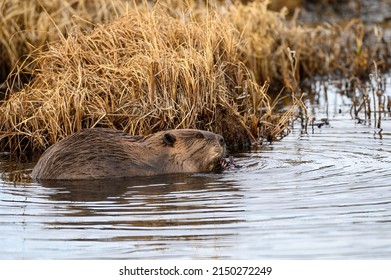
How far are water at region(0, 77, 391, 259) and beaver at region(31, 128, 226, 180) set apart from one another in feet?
0.41

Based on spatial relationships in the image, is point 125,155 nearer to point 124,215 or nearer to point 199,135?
point 199,135

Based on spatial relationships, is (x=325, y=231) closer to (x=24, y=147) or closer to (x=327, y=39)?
(x=24, y=147)

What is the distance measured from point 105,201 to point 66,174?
0.77m

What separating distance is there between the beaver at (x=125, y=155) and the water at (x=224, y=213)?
0.41ft

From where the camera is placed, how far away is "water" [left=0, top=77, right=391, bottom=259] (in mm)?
5012

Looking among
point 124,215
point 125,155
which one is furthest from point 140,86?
point 124,215

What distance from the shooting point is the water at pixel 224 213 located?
5.01 m

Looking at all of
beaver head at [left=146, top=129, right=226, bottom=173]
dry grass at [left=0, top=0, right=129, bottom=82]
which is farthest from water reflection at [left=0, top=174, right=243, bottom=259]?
dry grass at [left=0, top=0, right=129, bottom=82]

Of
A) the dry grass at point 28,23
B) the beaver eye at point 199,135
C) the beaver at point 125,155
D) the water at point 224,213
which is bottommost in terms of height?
the water at point 224,213

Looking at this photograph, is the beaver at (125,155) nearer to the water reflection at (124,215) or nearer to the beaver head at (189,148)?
the beaver head at (189,148)

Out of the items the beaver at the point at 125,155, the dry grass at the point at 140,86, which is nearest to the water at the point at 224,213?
the beaver at the point at 125,155

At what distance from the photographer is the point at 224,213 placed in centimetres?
578

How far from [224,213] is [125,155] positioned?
1415mm

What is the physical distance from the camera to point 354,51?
12.6 m
